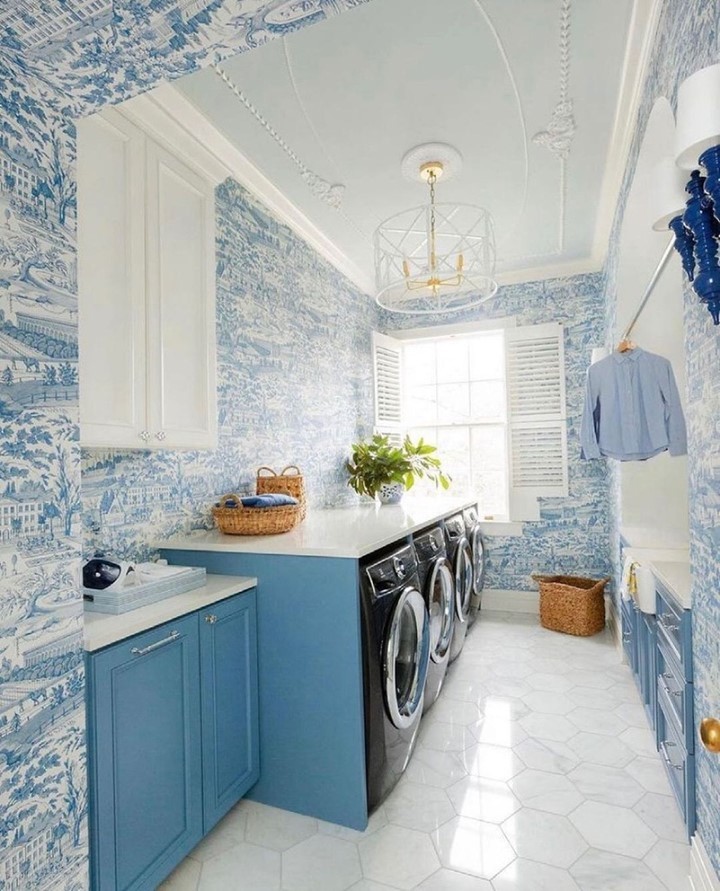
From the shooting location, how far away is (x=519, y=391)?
161 inches

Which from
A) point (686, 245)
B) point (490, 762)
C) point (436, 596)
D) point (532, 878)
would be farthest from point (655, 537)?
point (686, 245)

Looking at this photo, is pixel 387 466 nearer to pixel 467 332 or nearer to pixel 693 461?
pixel 467 332

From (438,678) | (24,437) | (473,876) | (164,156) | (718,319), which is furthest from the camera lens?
(438,678)

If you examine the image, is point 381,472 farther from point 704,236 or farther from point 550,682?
point 704,236

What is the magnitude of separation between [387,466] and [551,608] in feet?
5.06

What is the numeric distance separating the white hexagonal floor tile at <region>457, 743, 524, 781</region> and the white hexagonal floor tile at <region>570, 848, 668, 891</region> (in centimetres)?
45

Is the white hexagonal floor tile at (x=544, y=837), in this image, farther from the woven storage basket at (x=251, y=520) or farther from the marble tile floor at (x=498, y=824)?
the woven storage basket at (x=251, y=520)

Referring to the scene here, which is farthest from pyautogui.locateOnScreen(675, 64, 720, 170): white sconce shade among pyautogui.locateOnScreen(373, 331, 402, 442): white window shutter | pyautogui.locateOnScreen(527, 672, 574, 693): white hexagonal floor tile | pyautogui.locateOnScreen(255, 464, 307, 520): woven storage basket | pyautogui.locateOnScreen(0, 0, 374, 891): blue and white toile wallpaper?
pyautogui.locateOnScreen(373, 331, 402, 442): white window shutter

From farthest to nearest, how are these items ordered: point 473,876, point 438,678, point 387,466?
point 387,466, point 438,678, point 473,876

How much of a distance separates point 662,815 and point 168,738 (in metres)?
1.69

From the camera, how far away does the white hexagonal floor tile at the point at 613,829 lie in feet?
5.41

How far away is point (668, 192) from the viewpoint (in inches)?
47.7

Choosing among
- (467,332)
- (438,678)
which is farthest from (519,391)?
(438,678)

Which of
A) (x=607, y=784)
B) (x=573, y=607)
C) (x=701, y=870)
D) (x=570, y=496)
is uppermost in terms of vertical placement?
(x=570, y=496)
